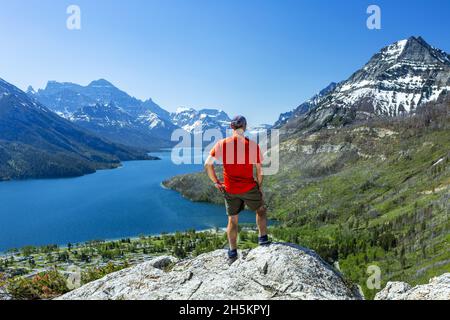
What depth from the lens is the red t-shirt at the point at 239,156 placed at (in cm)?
1371

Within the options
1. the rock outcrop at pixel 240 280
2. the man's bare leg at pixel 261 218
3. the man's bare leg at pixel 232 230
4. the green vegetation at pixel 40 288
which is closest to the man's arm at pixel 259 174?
the man's bare leg at pixel 261 218

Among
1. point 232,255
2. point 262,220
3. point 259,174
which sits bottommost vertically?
point 232,255

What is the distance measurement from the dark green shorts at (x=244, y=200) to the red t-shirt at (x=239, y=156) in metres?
0.46

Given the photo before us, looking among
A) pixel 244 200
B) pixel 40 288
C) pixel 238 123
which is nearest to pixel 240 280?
pixel 244 200

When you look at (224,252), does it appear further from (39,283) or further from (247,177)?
(39,283)

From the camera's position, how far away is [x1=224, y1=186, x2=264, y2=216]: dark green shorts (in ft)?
47.0

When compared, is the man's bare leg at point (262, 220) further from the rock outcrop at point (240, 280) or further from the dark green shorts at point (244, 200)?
the rock outcrop at point (240, 280)

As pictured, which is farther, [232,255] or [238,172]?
[232,255]

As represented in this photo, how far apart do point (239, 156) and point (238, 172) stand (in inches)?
26.6

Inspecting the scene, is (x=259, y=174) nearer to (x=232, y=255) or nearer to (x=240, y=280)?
(x=232, y=255)

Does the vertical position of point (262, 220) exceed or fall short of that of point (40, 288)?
it exceeds it

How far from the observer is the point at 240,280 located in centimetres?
1229

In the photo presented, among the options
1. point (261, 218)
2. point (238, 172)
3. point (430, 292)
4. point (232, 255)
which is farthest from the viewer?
point (232, 255)
